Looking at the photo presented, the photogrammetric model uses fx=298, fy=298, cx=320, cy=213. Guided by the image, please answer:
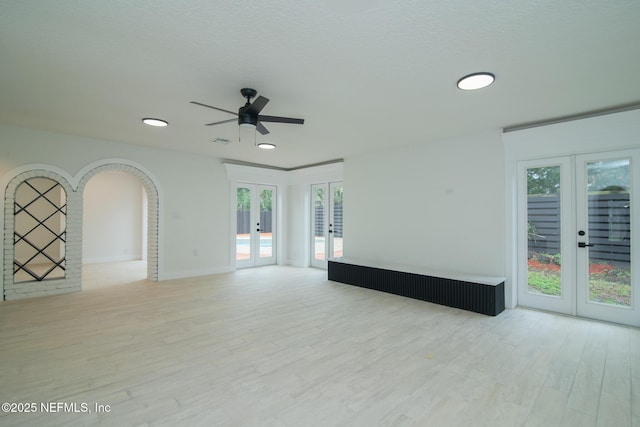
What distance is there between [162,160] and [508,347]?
20.0 ft

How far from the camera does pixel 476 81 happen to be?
2701mm

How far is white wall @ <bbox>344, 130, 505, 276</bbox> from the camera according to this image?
4250 mm

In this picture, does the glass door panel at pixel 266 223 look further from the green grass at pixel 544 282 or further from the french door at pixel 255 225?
the green grass at pixel 544 282

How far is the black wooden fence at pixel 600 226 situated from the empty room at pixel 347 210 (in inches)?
0.9

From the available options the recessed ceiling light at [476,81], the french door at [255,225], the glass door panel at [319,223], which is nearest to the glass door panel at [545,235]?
the recessed ceiling light at [476,81]

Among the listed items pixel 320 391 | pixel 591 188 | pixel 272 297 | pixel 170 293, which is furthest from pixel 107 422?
pixel 591 188

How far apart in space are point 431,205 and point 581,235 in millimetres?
1893

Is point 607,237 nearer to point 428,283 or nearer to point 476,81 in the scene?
point 428,283

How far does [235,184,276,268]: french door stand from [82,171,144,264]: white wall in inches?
140

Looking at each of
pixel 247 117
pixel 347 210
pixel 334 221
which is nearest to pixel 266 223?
pixel 334 221

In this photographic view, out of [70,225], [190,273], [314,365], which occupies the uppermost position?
[70,225]

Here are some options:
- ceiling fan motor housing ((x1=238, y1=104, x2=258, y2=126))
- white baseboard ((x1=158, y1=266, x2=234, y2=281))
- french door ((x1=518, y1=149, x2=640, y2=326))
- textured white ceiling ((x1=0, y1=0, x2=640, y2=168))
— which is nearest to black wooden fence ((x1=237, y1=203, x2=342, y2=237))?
white baseboard ((x1=158, y1=266, x2=234, y2=281))

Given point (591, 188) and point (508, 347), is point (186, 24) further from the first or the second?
point (591, 188)

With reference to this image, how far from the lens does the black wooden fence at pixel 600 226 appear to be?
345 cm
